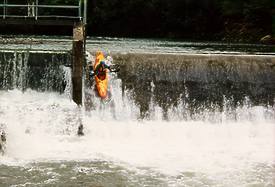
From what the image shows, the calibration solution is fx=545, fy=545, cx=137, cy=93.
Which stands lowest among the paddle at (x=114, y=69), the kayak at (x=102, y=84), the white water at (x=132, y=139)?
the white water at (x=132, y=139)

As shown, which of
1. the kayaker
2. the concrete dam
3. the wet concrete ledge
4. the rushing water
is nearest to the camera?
the rushing water

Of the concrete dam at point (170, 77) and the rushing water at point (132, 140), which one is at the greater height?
the concrete dam at point (170, 77)

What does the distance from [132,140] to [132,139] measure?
0.06m

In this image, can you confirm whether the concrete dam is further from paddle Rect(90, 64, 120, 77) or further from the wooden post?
the wooden post

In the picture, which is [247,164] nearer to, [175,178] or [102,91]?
[175,178]

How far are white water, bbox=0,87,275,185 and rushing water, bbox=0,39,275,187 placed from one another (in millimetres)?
18

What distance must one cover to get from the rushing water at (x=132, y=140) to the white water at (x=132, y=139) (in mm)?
18

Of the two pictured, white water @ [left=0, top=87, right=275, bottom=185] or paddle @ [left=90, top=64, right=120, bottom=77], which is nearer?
white water @ [left=0, top=87, right=275, bottom=185]

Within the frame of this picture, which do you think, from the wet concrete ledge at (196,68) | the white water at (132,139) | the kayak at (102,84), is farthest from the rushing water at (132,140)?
the wet concrete ledge at (196,68)

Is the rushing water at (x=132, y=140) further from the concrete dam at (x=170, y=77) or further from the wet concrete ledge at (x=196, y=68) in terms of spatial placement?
the wet concrete ledge at (x=196, y=68)

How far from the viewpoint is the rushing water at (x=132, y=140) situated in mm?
8523

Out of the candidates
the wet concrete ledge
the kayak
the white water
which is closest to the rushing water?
the white water

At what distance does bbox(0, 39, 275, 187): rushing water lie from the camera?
28.0ft

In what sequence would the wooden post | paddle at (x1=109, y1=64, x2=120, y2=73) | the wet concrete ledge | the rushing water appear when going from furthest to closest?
the wet concrete ledge < paddle at (x1=109, y1=64, x2=120, y2=73) < the wooden post < the rushing water
